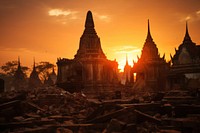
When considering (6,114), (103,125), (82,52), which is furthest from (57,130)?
(82,52)

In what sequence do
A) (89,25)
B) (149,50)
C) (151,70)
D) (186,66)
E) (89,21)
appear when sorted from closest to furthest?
(186,66) → (151,70) → (149,50) → (89,25) → (89,21)

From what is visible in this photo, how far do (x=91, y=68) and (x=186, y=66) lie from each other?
41.8 feet

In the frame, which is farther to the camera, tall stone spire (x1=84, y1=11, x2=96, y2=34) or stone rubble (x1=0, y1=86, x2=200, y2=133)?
tall stone spire (x1=84, y1=11, x2=96, y2=34)

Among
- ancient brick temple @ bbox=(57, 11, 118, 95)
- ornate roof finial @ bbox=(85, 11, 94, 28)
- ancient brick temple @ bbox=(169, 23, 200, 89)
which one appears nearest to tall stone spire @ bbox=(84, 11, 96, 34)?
ornate roof finial @ bbox=(85, 11, 94, 28)

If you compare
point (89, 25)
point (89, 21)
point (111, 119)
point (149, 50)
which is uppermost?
point (89, 21)

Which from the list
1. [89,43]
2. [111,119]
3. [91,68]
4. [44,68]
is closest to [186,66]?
[91,68]

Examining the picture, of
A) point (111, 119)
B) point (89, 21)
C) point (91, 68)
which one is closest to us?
point (111, 119)

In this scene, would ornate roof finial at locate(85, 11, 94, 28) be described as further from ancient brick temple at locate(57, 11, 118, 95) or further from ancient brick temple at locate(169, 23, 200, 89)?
ancient brick temple at locate(169, 23, 200, 89)

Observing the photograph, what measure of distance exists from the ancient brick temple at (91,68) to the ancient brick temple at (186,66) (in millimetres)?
8306

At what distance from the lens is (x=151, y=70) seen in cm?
3297

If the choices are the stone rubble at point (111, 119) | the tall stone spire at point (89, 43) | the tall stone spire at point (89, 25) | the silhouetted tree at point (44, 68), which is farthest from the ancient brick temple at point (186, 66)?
the silhouetted tree at point (44, 68)

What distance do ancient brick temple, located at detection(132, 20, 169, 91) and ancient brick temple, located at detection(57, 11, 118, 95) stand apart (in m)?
3.67

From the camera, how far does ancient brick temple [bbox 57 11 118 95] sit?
30.1 meters

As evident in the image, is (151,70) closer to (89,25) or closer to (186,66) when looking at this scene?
(186,66)
